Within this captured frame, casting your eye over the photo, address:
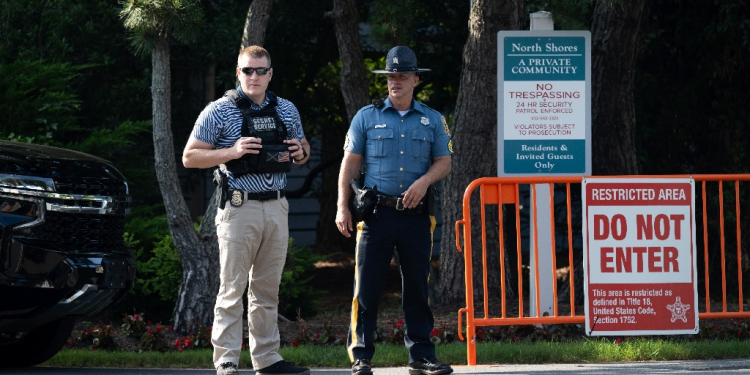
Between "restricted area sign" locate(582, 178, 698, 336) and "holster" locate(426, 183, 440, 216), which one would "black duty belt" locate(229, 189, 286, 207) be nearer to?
"holster" locate(426, 183, 440, 216)

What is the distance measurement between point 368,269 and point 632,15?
4663 mm

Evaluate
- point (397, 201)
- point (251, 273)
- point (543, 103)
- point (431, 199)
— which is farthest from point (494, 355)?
point (251, 273)

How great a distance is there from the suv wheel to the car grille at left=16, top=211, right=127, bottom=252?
2.45 feet

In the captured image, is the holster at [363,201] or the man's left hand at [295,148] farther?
the holster at [363,201]

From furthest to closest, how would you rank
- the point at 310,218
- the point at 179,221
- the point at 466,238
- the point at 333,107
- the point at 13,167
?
the point at 310,218
the point at 333,107
the point at 179,221
the point at 466,238
the point at 13,167

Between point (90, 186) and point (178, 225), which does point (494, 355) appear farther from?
point (178, 225)

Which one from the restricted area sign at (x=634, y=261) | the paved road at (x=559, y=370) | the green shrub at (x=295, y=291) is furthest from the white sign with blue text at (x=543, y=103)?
the green shrub at (x=295, y=291)

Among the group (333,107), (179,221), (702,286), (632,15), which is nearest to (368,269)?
(179,221)

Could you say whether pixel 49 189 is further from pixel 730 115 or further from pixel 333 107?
pixel 333 107

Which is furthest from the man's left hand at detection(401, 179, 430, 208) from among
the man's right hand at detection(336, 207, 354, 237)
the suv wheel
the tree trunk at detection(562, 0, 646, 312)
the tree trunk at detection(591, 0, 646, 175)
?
the tree trunk at detection(591, 0, 646, 175)

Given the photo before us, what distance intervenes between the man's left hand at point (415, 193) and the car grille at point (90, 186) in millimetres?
1848

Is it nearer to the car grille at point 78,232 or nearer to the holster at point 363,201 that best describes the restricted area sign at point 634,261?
the holster at point 363,201

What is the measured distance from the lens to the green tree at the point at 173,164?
7.82 meters

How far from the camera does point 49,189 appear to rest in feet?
18.2
